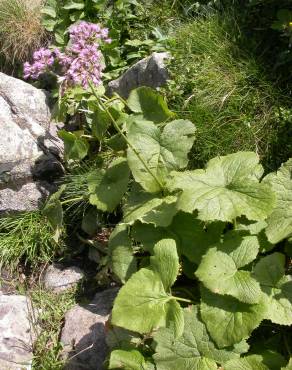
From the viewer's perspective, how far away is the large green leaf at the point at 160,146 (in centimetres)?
302

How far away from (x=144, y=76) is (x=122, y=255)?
5.38 feet

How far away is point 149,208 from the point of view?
9.47 ft

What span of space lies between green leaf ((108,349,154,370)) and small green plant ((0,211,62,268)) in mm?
1399

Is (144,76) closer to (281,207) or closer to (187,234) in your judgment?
(187,234)

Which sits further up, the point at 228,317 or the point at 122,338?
the point at 228,317

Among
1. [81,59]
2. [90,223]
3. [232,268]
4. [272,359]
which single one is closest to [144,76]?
[81,59]

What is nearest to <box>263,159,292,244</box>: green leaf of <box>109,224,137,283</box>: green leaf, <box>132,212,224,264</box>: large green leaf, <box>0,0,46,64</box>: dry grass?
<box>132,212,224,264</box>: large green leaf

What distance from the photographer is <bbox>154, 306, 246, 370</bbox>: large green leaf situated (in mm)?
2426

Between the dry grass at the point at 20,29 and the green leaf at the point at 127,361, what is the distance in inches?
132

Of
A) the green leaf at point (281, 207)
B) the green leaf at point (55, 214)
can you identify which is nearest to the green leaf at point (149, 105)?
the green leaf at point (55, 214)

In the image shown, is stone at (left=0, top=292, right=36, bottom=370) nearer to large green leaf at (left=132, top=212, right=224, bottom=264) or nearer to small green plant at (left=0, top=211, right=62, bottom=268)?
small green plant at (left=0, top=211, right=62, bottom=268)

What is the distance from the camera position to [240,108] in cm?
354

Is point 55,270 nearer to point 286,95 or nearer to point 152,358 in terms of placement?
point 152,358

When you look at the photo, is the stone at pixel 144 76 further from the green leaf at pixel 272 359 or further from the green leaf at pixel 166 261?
the green leaf at pixel 272 359
